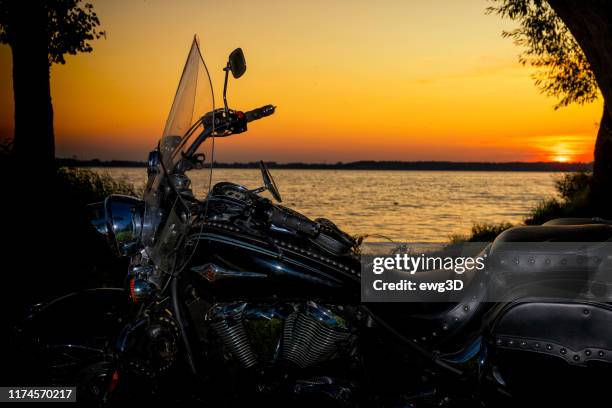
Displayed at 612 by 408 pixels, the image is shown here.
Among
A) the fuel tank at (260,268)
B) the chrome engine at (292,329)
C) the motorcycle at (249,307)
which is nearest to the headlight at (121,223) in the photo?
the motorcycle at (249,307)

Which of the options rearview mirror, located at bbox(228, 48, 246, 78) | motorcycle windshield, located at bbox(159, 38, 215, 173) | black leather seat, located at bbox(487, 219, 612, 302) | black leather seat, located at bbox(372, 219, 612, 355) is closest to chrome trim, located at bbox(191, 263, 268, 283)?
motorcycle windshield, located at bbox(159, 38, 215, 173)

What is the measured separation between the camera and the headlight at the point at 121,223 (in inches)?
118

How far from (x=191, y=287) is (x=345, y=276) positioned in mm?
848

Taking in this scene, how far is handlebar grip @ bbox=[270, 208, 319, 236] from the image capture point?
9.89 feet

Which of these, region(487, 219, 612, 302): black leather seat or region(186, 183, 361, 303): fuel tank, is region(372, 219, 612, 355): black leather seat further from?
region(186, 183, 361, 303): fuel tank

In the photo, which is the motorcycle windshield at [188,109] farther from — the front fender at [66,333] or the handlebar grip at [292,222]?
the front fender at [66,333]

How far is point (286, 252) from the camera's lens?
9.70 feet

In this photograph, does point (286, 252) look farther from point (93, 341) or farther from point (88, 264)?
point (88, 264)

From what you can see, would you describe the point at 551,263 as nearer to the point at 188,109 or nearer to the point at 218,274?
the point at 218,274

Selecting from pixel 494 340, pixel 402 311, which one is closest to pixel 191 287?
pixel 402 311

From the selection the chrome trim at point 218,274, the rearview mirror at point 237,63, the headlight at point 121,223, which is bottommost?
the chrome trim at point 218,274

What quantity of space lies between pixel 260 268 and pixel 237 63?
106 cm

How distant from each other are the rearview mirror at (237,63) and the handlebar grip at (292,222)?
0.73m

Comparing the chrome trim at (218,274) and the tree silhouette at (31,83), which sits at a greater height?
the tree silhouette at (31,83)
